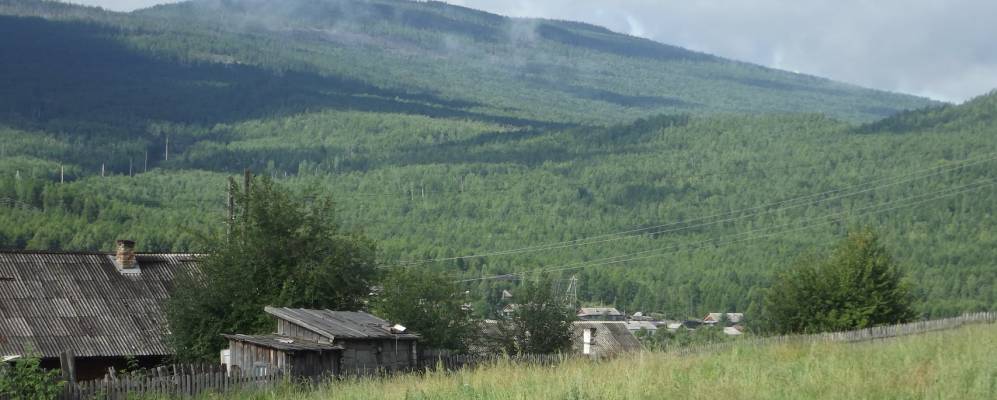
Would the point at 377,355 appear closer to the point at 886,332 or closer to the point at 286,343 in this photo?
the point at 286,343

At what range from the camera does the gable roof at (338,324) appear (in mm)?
25484

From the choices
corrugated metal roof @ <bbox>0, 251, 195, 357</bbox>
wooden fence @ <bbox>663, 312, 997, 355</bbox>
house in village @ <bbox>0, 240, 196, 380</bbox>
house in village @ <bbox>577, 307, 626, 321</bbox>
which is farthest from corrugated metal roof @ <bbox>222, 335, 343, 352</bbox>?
house in village @ <bbox>577, 307, 626, 321</bbox>

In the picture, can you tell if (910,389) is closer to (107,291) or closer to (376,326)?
(376,326)

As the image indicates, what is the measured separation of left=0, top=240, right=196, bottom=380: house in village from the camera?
105 feet

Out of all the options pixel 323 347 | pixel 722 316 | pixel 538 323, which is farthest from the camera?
pixel 722 316

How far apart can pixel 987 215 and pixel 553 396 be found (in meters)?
163

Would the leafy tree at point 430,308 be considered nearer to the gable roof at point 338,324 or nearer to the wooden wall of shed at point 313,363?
the gable roof at point 338,324

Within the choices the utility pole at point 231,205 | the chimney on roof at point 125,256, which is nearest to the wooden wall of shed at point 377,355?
the utility pole at point 231,205

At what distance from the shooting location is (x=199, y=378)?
2102 cm

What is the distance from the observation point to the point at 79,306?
34.0 metres

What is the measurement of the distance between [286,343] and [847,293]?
23379 millimetres

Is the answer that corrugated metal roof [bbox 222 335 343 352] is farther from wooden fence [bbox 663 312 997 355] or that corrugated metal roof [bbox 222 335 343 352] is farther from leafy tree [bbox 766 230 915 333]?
leafy tree [bbox 766 230 915 333]

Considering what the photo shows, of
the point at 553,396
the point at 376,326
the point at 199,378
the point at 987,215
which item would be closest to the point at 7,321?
the point at 376,326

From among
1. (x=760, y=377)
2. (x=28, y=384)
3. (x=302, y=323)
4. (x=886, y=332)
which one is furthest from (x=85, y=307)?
(x=760, y=377)
